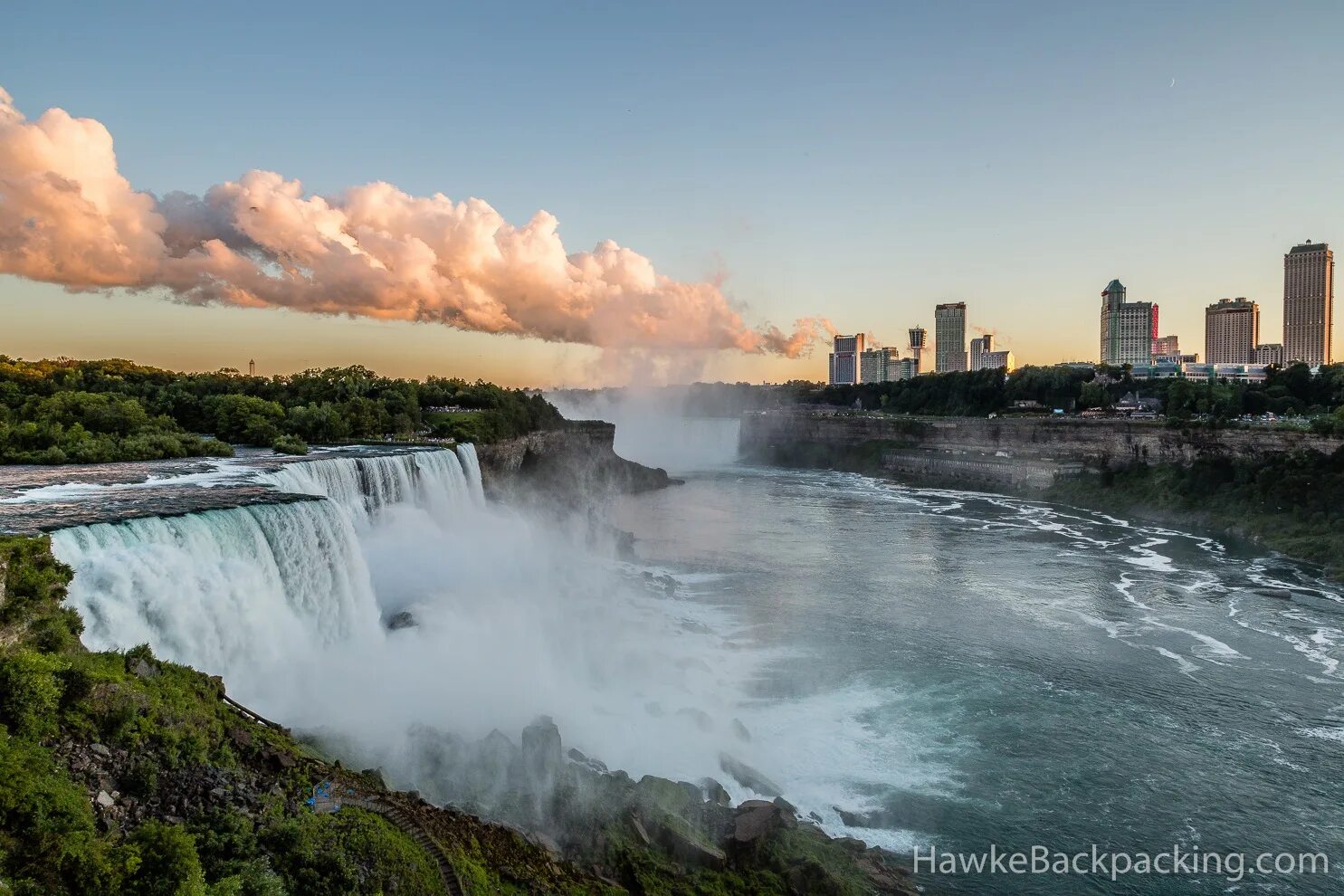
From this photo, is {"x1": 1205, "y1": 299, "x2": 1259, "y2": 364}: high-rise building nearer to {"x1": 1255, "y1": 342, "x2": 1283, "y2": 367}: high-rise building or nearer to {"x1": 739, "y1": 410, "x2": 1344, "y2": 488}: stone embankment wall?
{"x1": 1255, "y1": 342, "x2": 1283, "y2": 367}: high-rise building

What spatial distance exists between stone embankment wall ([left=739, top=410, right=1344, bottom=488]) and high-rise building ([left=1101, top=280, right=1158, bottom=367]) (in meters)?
114

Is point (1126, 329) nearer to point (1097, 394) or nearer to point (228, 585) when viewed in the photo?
point (1097, 394)

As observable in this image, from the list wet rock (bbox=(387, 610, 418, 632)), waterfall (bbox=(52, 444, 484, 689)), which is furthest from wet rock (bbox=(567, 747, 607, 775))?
wet rock (bbox=(387, 610, 418, 632))

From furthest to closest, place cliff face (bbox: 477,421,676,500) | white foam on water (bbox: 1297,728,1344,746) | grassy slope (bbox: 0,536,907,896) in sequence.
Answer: cliff face (bbox: 477,421,676,500) → white foam on water (bbox: 1297,728,1344,746) → grassy slope (bbox: 0,536,907,896)

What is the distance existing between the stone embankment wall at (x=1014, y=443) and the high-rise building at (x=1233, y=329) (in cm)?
14173

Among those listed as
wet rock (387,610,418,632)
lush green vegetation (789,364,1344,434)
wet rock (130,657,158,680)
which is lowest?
wet rock (387,610,418,632)

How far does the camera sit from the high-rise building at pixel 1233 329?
182 m

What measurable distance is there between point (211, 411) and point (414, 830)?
34.5 m

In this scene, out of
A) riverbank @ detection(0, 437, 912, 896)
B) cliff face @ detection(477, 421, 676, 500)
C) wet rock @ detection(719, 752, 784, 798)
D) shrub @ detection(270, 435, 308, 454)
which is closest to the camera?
riverbank @ detection(0, 437, 912, 896)

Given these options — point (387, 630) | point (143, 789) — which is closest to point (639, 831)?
point (143, 789)

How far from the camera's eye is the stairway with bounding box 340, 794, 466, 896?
26.8 ft

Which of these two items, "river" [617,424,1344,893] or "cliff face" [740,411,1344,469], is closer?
"river" [617,424,1344,893]

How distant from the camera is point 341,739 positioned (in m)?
11.6

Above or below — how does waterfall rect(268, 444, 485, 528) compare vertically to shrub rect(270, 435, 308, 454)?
below
